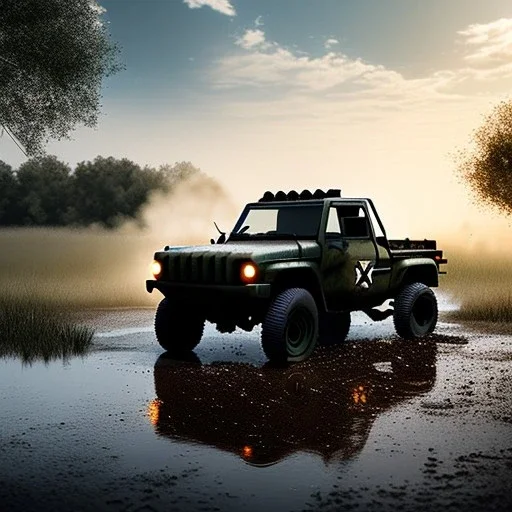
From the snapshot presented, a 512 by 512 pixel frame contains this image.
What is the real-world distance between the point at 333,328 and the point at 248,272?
10.9 ft

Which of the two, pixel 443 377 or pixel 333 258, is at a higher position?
pixel 333 258

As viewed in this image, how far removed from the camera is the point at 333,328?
12211 mm

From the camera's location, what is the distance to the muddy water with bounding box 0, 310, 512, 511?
4.79 meters

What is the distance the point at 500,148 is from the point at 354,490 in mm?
33272

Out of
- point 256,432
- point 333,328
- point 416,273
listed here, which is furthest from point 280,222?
point 256,432

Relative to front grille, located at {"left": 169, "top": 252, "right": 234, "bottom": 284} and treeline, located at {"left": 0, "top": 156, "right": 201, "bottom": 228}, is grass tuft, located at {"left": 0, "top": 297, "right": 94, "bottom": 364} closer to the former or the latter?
front grille, located at {"left": 169, "top": 252, "right": 234, "bottom": 284}

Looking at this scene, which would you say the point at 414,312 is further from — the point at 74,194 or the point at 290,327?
the point at 74,194

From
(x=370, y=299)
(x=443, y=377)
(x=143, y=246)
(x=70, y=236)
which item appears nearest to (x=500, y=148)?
(x=143, y=246)

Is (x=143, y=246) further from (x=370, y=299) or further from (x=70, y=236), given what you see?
(x=370, y=299)

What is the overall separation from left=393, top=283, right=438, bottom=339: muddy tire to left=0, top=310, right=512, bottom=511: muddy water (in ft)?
3.72

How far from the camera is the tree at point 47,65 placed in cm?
2152

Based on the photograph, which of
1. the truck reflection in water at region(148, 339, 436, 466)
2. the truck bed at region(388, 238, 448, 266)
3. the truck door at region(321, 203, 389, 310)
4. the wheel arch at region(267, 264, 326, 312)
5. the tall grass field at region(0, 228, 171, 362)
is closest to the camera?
the truck reflection in water at region(148, 339, 436, 466)

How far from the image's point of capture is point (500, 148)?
117 ft

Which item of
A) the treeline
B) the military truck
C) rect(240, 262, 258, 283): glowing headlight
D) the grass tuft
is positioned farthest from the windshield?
the treeline
